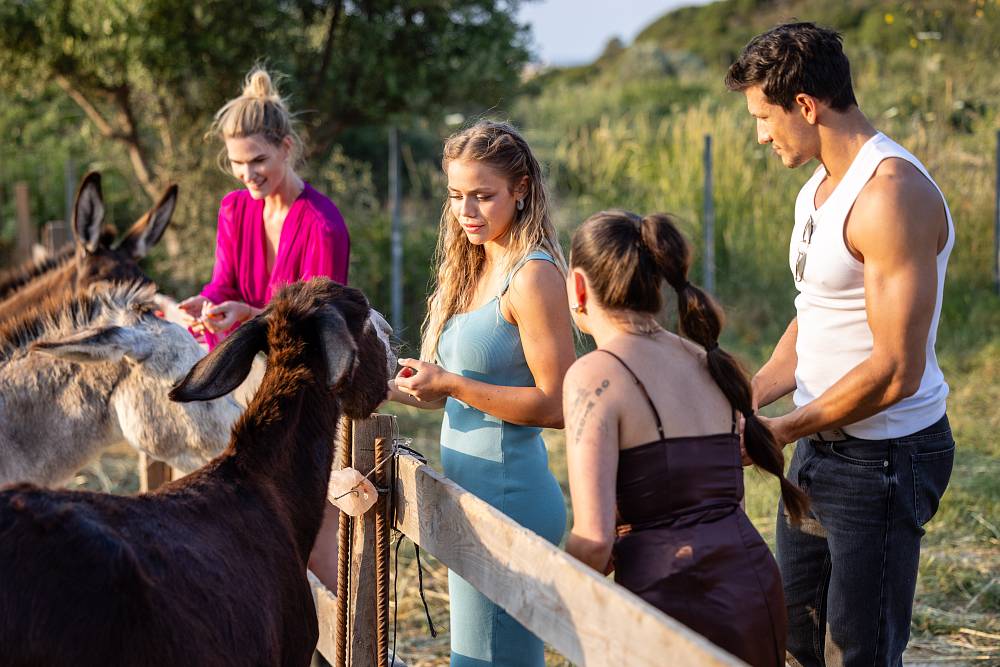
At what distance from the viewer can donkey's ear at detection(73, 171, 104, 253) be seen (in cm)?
422

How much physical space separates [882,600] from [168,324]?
2.73 meters

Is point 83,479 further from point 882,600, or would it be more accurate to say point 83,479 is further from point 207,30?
point 882,600

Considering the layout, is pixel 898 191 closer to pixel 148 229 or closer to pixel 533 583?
pixel 533 583

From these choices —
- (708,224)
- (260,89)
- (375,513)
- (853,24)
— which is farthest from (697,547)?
(853,24)

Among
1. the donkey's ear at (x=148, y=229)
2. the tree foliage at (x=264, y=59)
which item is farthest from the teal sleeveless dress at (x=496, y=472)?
the tree foliage at (x=264, y=59)

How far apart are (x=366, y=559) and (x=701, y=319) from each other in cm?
134

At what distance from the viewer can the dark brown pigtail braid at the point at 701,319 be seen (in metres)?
2.27

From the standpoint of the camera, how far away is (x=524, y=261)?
2828mm

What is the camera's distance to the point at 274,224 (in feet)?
13.4

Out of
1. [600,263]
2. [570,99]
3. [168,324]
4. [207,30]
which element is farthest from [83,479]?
[570,99]

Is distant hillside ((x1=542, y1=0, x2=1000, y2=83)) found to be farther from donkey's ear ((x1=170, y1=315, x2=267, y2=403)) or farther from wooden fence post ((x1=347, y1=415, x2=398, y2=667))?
donkey's ear ((x1=170, y1=315, x2=267, y2=403))

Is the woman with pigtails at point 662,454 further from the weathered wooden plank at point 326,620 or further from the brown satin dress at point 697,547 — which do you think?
the weathered wooden plank at point 326,620

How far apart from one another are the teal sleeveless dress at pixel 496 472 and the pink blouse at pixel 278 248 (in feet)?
3.41

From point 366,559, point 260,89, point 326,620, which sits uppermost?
point 260,89
